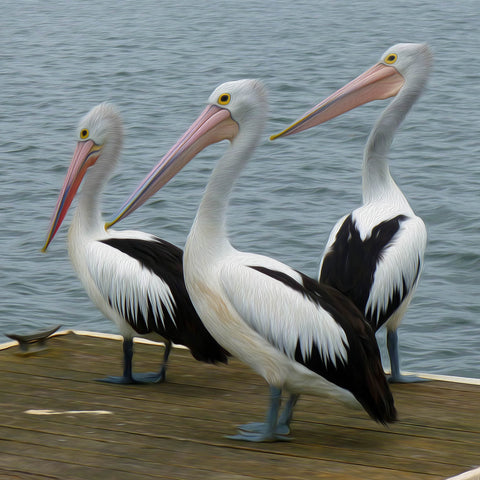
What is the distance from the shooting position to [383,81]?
5.44m

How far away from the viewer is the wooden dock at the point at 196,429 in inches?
137

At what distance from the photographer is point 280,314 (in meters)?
3.59

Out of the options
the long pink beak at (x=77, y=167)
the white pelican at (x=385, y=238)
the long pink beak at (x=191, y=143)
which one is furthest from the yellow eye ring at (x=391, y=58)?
the long pink beak at (x=191, y=143)

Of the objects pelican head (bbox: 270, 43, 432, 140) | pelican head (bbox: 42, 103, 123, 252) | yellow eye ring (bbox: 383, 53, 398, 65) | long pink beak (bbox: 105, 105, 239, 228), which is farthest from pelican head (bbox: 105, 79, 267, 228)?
yellow eye ring (bbox: 383, 53, 398, 65)

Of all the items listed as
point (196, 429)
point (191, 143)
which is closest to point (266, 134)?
point (191, 143)

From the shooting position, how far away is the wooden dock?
3473mm

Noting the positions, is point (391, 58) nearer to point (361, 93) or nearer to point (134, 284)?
point (361, 93)

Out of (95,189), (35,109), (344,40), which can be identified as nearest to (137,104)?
(35,109)

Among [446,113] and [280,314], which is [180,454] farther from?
[446,113]

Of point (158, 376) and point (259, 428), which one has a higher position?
point (259, 428)

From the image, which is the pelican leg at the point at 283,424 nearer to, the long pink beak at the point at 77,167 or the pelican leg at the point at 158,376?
the pelican leg at the point at 158,376

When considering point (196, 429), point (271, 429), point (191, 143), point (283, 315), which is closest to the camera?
point (283, 315)

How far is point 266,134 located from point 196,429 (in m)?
9.78

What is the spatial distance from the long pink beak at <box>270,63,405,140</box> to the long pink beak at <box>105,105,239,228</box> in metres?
1.37
